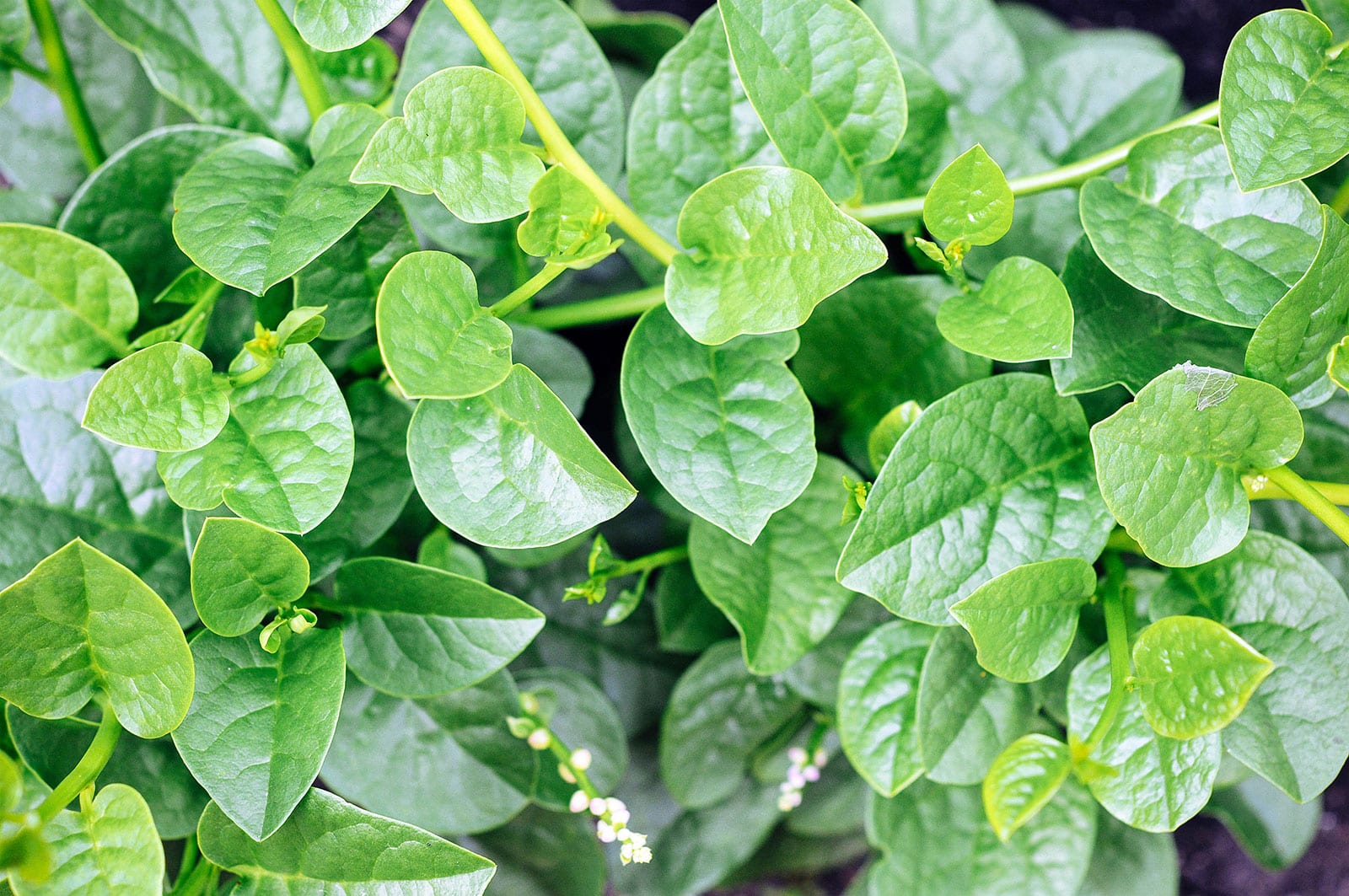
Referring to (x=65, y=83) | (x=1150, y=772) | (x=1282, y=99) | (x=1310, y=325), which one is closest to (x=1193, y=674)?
(x=1150, y=772)

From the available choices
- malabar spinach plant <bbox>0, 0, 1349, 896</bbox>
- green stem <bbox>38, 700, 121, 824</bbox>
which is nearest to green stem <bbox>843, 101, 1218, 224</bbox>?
malabar spinach plant <bbox>0, 0, 1349, 896</bbox>

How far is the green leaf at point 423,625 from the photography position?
0.50m

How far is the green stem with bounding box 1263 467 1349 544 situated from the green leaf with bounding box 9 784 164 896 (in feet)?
1.78

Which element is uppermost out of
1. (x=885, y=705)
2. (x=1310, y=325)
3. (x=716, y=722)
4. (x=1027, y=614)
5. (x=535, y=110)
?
(x=535, y=110)

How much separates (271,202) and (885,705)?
0.43 m

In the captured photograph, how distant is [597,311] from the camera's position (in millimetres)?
590

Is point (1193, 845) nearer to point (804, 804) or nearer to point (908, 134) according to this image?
point (804, 804)

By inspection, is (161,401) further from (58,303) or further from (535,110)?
(535,110)

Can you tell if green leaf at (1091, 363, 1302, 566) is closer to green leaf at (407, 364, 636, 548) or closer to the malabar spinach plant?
the malabar spinach plant

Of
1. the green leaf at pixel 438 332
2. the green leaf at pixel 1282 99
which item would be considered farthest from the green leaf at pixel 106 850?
the green leaf at pixel 1282 99

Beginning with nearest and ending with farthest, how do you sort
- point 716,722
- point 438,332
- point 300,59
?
point 438,332 < point 300,59 < point 716,722

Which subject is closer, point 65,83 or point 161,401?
point 161,401

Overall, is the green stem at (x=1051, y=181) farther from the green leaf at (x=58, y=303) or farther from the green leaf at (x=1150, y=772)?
the green leaf at (x=58, y=303)

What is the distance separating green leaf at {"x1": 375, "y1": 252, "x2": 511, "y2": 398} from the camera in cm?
41
